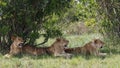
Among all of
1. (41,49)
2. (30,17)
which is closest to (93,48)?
(41,49)

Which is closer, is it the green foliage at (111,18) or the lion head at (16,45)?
the lion head at (16,45)

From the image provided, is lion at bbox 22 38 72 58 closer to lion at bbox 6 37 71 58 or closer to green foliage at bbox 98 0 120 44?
lion at bbox 6 37 71 58

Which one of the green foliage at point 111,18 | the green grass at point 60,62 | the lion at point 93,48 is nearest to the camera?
the green grass at point 60,62

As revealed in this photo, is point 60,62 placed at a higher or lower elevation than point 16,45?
lower

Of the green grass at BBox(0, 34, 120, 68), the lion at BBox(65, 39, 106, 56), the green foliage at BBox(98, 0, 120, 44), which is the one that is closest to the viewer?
the green grass at BBox(0, 34, 120, 68)

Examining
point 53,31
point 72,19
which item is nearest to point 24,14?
point 53,31

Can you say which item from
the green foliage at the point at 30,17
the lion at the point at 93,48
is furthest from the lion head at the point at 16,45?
the lion at the point at 93,48

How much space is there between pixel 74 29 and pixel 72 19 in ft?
27.6

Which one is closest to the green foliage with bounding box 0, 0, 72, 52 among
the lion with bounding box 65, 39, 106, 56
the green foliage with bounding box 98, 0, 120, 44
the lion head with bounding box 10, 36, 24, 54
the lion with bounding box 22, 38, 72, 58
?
the lion head with bounding box 10, 36, 24, 54

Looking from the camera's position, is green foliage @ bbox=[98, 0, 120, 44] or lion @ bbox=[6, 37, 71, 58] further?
green foliage @ bbox=[98, 0, 120, 44]

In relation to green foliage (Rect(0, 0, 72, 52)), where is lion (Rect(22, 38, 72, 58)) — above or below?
below

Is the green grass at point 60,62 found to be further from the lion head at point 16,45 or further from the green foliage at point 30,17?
the green foliage at point 30,17

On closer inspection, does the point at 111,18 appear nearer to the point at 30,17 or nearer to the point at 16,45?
the point at 30,17

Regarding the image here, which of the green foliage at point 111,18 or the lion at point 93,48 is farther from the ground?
the green foliage at point 111,18
